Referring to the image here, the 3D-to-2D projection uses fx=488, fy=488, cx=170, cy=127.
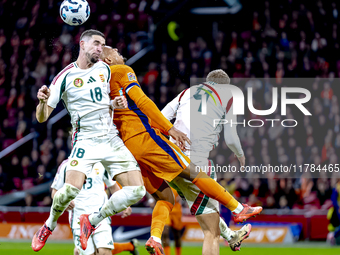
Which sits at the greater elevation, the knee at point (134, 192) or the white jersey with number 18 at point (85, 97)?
the white jersey with number 18 at point (85, 97)

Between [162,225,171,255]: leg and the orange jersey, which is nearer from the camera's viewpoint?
the orange jersey

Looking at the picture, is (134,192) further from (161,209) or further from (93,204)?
(93,204)

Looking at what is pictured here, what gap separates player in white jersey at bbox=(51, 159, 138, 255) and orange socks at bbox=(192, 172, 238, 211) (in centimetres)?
162

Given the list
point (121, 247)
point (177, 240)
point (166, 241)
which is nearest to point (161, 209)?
point (166, 241)

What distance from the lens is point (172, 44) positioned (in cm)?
1648

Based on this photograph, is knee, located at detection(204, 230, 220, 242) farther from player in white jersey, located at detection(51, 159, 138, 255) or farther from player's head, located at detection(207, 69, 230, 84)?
player's head, located at detection(207, 69, 230, 84)

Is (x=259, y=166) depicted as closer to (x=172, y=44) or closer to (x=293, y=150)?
(x=293, y=150)

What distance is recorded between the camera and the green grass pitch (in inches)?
387

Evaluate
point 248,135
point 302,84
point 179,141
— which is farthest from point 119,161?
point 302,84

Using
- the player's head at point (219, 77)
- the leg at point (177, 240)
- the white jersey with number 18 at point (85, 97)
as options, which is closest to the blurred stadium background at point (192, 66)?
the leg at point (177, 240)

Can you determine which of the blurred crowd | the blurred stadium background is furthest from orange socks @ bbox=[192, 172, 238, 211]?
the blurred crowd

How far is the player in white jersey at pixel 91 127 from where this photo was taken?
17.6 ft

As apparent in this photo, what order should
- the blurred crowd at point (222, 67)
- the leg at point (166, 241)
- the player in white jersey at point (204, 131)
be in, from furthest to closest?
the blurred crowd at point (222, 67) → the leg at point (166, 241) → the player in white jersey at point (204, 131)

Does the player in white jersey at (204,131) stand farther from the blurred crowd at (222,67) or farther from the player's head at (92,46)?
the blurred crowd at (222,67)
